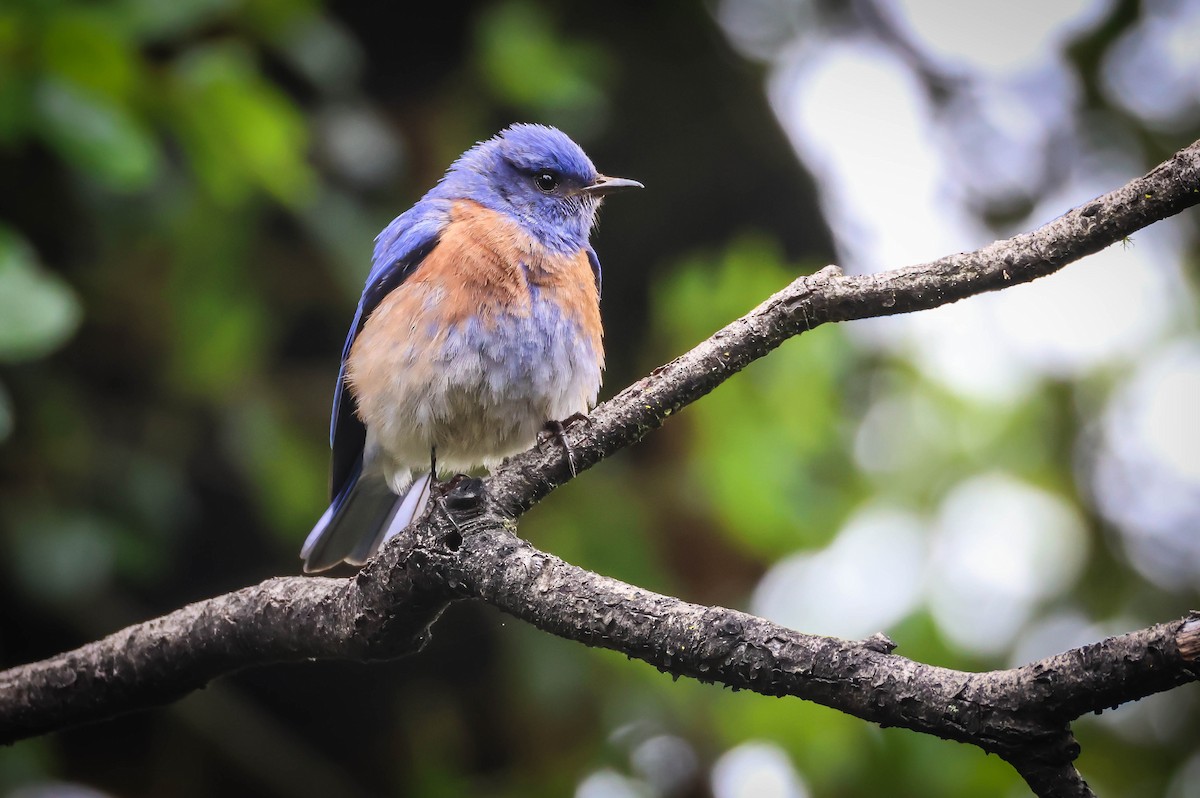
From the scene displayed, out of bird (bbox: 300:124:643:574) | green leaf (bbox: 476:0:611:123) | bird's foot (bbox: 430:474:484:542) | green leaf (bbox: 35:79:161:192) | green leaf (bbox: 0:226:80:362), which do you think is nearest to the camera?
bird's foot (bbox: 430:474:484:542)

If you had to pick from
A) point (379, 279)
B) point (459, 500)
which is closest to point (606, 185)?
point (379, 279)

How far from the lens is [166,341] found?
5008 millimetres

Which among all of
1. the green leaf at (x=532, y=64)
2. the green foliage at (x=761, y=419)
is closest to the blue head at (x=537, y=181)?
the green leaf at (x=532, y=64)

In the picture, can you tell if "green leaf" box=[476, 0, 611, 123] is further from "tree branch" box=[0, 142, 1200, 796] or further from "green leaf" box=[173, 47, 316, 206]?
"tree branch" box=[0, 142, 1200, 796]

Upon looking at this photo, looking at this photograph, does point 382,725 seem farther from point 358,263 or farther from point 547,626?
point 547,626

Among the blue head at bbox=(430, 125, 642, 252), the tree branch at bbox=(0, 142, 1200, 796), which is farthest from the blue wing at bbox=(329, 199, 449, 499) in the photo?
the tree branch at bbox=(0, 142, 1200, 796)

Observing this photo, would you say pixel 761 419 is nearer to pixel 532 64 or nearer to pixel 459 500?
pixel 532 64

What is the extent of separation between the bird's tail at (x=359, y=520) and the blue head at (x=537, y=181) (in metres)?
1.10

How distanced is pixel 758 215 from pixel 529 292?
8.52ft

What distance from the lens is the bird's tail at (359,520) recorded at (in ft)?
14.2

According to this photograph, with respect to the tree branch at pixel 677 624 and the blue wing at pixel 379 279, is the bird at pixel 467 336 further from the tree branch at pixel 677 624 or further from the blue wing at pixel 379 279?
the tree branch at pixel 677 624

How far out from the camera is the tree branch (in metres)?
1.80

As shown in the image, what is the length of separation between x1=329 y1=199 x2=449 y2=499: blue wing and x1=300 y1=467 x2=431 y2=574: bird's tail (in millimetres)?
67

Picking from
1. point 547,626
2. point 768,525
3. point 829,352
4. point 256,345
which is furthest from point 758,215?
point 547,626
